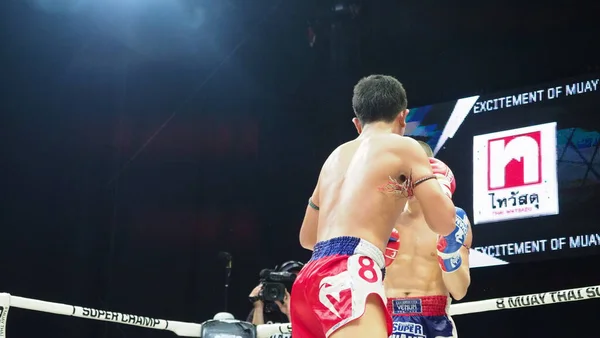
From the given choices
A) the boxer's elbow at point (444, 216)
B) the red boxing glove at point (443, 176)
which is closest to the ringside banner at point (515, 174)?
the red boxing glove at point (443, 176)

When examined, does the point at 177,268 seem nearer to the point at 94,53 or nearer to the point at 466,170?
the point at 94,53

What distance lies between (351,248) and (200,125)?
4579 millimetres

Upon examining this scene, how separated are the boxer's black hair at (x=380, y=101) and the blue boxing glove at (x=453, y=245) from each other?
554 mm

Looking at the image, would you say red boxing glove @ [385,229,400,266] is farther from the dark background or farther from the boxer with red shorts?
the dark background

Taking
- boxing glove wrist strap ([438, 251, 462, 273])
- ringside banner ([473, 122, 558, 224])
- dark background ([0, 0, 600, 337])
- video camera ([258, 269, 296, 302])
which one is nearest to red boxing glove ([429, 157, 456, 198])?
boxing glove wrist strap ([438, 251, 462, 273])

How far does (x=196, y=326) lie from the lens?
4195 mm

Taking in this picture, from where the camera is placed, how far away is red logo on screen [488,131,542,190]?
5.55 m

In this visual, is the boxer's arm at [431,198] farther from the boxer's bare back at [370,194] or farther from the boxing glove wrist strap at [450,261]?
the boxing glove wrist strap at [450,261]

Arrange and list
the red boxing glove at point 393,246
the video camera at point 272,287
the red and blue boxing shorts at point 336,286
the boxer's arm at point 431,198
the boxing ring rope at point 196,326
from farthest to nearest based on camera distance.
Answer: the video camera at point 272,287, the boxing ring rope at point 196,326, the red boxing glove at point 393,246, the boxer's arm at point 431,198, the red and blue boxing shorts at point 336,286

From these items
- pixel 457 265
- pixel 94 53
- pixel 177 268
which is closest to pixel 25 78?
pixel 94 53

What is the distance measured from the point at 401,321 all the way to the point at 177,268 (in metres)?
3.45

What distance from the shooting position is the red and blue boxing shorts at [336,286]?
7.48ft

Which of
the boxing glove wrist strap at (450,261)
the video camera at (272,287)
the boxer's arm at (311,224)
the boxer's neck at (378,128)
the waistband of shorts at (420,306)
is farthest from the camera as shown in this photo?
the video camera at (272,287)

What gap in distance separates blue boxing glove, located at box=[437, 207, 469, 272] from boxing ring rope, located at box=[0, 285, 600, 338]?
819mm
